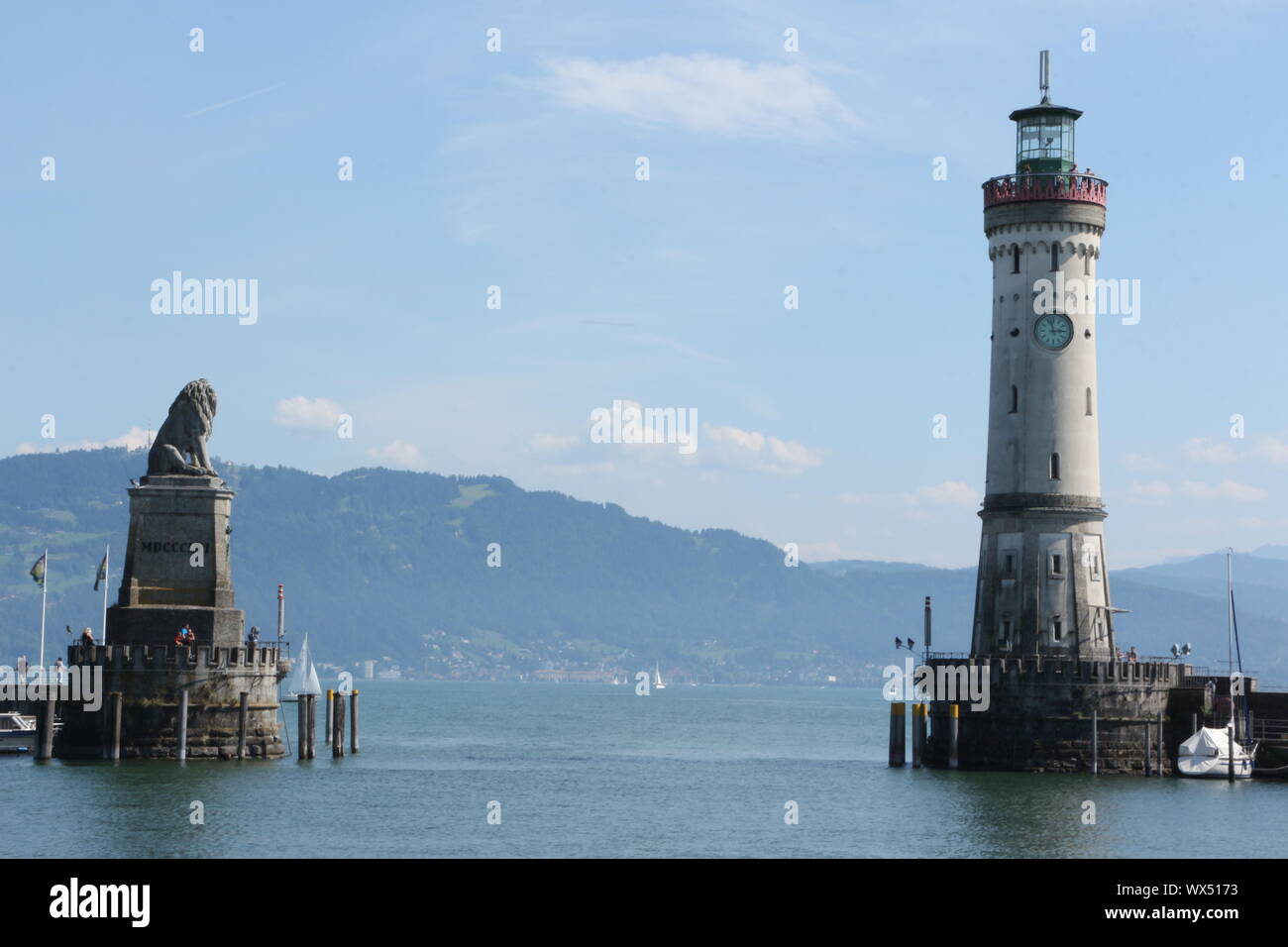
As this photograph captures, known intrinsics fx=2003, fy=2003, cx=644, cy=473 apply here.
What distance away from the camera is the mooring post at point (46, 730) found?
278 feet

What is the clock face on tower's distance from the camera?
88375 millimetres

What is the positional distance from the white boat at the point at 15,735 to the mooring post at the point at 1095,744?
47.6 metres

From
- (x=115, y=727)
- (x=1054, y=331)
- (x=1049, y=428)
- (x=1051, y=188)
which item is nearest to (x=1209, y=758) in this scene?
(x=1049, y=428)

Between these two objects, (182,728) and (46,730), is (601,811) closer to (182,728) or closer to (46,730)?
(182,728)

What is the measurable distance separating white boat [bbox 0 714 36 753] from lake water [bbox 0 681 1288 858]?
5.25ft

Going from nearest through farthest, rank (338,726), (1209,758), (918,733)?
(1209,758)
(918,733)
(338,726)

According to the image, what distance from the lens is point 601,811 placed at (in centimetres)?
7675

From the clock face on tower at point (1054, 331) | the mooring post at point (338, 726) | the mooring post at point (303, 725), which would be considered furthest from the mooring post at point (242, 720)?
the clock face on tower at point (1054, 331)

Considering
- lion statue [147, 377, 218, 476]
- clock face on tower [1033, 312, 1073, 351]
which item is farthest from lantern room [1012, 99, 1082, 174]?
lion statue [147, 377, 218, 476]

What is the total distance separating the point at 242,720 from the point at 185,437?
40.5 ft

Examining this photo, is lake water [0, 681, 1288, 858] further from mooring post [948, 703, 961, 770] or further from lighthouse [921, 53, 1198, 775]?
lighthouse [921, 53, 1198, 775]
